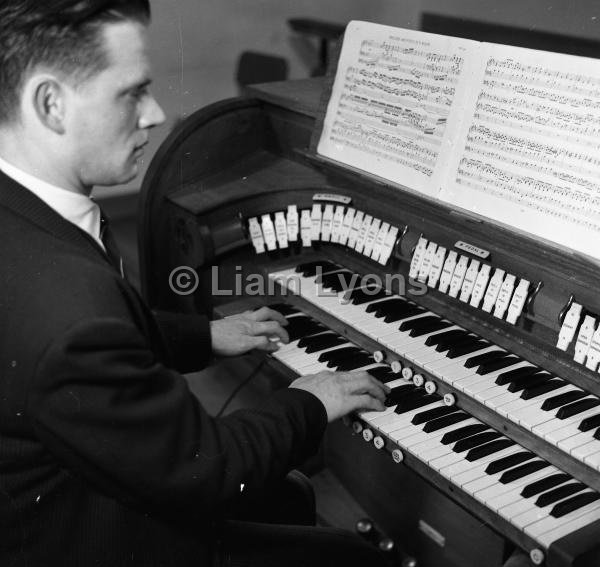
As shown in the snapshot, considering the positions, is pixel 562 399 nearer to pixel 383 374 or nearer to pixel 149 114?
pixel 383 374

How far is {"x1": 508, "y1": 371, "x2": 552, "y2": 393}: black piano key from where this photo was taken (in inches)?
73.1

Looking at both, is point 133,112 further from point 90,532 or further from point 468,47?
point 468,47

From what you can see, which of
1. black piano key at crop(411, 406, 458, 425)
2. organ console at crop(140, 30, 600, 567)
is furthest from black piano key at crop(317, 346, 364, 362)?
black piano key at crop(411, 406, 458, 425)

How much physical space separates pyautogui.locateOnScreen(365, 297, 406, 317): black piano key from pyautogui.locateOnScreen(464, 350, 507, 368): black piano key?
1.16 ft

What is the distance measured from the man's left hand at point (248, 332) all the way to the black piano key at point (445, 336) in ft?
1.35

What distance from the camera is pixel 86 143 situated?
124cm

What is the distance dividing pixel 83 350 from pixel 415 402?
105cm

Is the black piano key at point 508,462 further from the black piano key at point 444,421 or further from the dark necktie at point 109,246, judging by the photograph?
the dark necktie at point 109,246

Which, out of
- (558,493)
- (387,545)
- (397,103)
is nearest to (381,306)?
(397,103)

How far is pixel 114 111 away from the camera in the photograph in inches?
49.0

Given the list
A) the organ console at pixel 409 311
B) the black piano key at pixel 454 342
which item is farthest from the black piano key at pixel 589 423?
the black piano key at pixel 454 342

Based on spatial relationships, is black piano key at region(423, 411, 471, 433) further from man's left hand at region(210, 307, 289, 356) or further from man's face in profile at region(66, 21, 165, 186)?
man's face in profile at region(66, 21, 165, 186)

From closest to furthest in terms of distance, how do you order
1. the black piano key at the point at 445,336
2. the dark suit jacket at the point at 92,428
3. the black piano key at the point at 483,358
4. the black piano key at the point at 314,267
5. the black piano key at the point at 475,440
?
the dark suit jacket at the point at 92,428, the black piano key at the point at 475,440, the black piano key at the point at 483,358, the black piano key at the point at 445,336, the black piano key at the point at 314,267

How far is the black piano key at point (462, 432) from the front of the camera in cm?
180
